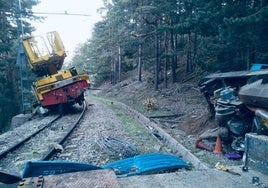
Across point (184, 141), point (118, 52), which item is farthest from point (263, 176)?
point (118, 52)

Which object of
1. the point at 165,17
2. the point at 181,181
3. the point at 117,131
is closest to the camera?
the point at 181,181

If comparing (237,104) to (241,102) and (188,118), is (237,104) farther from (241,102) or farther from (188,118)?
(188,118)

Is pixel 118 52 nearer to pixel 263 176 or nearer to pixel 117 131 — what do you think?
pixel 117 131

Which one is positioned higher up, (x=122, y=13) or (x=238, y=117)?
(x=122, y=13)

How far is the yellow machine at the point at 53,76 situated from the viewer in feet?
51.8

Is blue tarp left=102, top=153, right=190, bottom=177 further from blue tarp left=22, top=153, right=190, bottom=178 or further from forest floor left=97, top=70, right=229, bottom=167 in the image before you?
forest floor left=97, top=70, right=229, bottom=167

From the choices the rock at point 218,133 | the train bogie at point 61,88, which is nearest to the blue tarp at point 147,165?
the rock at point 218,133

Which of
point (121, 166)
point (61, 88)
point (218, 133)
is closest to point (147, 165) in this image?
point (121, 166)

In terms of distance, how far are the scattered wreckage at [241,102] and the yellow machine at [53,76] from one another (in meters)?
9.60

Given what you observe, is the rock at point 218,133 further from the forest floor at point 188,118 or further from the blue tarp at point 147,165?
the blue tarp at point 147,165

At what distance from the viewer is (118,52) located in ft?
127

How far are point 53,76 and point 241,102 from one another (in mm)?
12233

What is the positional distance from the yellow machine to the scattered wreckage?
31.5 ft

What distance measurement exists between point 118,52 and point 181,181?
36.3 metres
